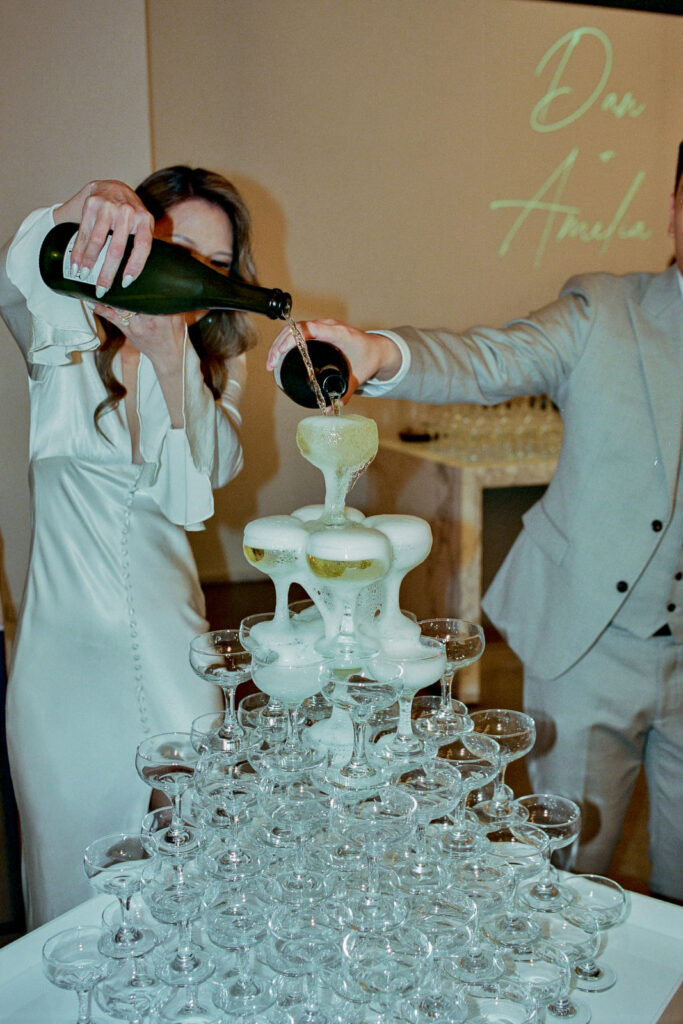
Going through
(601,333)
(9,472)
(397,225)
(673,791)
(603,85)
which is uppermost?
(603,85)

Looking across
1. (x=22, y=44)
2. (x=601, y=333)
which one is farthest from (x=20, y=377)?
(x=601, y=333)

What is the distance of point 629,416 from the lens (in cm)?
170

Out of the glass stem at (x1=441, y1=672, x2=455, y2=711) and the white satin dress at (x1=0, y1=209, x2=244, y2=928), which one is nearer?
the glass stem at (x1=441, y1=672, x2=455, y2=711)

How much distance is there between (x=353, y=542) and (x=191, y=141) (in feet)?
11.9

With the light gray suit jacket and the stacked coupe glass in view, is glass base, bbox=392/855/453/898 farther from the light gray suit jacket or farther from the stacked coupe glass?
the light gray suit jacket

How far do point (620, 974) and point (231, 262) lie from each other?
49.4 inches

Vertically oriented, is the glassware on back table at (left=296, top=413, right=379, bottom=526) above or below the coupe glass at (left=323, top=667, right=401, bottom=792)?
above

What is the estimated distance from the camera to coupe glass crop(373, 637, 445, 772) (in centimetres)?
98

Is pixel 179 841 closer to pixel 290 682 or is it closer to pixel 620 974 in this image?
pixel 290 682

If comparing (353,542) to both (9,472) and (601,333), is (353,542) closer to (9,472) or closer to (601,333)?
(601,333)

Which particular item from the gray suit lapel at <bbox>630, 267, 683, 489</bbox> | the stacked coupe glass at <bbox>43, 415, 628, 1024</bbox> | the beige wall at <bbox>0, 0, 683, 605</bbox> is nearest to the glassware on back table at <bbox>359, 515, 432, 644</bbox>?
the stacked coupe glass at <bbox>43, 415, 628, 1024</bbox>

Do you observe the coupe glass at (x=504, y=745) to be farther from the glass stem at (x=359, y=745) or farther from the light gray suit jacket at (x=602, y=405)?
the light gray suit jacket at (x=602, y=405)

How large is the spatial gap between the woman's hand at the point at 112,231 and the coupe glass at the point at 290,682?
49 centimetres

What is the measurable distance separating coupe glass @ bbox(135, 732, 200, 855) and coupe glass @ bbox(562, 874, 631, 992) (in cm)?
42
